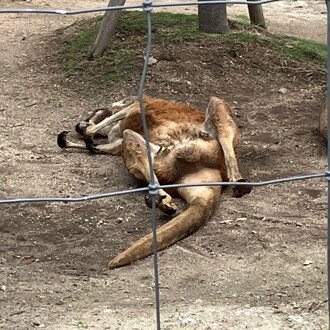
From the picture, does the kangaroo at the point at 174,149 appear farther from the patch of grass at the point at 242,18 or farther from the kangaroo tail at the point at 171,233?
the patch of grass at the point at 242,18

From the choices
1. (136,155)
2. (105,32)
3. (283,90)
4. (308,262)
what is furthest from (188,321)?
(105,32)

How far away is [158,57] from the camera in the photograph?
26.5 feet

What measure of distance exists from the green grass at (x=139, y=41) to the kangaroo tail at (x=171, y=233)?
114 inches

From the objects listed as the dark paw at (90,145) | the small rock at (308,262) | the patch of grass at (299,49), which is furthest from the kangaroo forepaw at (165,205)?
the patch of grass at (299,49)

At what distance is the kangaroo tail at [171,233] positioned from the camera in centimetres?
466

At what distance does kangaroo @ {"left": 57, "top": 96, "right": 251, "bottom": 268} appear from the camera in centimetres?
504

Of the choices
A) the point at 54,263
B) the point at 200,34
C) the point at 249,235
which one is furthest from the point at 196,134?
the point at 200,34

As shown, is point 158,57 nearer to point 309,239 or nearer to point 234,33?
point 234,33

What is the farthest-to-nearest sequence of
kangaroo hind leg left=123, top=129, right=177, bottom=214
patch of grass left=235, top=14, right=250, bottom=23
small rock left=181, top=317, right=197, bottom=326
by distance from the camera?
patch of grass left=235, top=14, right=250, bottom=23 < kangaroo hind leg left=123, top=129, right=177, bottom=214 < small rock left=181, top=317, right=197, bottom=326

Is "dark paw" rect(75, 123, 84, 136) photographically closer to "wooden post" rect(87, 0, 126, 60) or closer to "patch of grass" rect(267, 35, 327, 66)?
"wooden post" rect(87, 0, 126, 60)

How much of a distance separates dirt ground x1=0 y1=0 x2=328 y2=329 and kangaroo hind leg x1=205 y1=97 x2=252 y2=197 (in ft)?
0.59

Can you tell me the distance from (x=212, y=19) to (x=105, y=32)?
1158 millimetres

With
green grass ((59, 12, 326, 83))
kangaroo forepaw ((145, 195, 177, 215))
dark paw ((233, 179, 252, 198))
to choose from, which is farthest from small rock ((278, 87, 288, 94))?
kangaroo forepaw ((145, 195, 177, 215))

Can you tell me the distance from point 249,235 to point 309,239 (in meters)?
0.34
